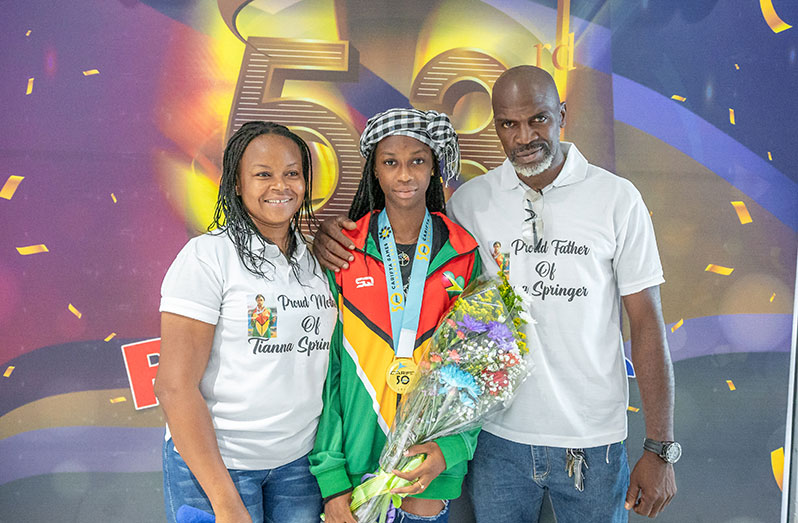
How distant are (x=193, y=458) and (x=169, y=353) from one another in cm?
33

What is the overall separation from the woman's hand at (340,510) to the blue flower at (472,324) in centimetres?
73

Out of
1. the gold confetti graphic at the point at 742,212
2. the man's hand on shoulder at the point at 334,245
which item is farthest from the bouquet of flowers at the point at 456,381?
the gold confetti graphic at the point at 742,212

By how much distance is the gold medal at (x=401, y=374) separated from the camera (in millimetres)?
2064

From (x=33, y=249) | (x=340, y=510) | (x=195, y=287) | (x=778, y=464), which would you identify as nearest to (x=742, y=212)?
(x=778, y=464)

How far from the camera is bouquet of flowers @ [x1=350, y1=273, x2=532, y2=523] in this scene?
1925 millimetres

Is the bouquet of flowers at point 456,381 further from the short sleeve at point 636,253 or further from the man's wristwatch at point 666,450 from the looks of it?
the man's wristwatch at point 666,450

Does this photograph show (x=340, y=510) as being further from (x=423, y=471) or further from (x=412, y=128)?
(x=412, y=128)

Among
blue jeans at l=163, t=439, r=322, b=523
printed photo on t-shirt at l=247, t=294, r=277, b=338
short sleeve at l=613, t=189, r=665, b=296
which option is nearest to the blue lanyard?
printed photo on t-shirt at l=247, t=294, r=277, b=338

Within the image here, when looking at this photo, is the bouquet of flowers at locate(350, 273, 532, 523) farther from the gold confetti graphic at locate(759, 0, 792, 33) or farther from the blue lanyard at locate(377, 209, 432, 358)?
the gold confetti graphic at locate(759, 0, 792, 33)

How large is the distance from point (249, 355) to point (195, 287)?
281mm

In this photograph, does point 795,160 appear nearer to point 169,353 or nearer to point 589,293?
point 589,293

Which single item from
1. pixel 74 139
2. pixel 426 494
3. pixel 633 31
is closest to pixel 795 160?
pixel 633 31

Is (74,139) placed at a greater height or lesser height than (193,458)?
greater

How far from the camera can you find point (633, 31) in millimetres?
2943
